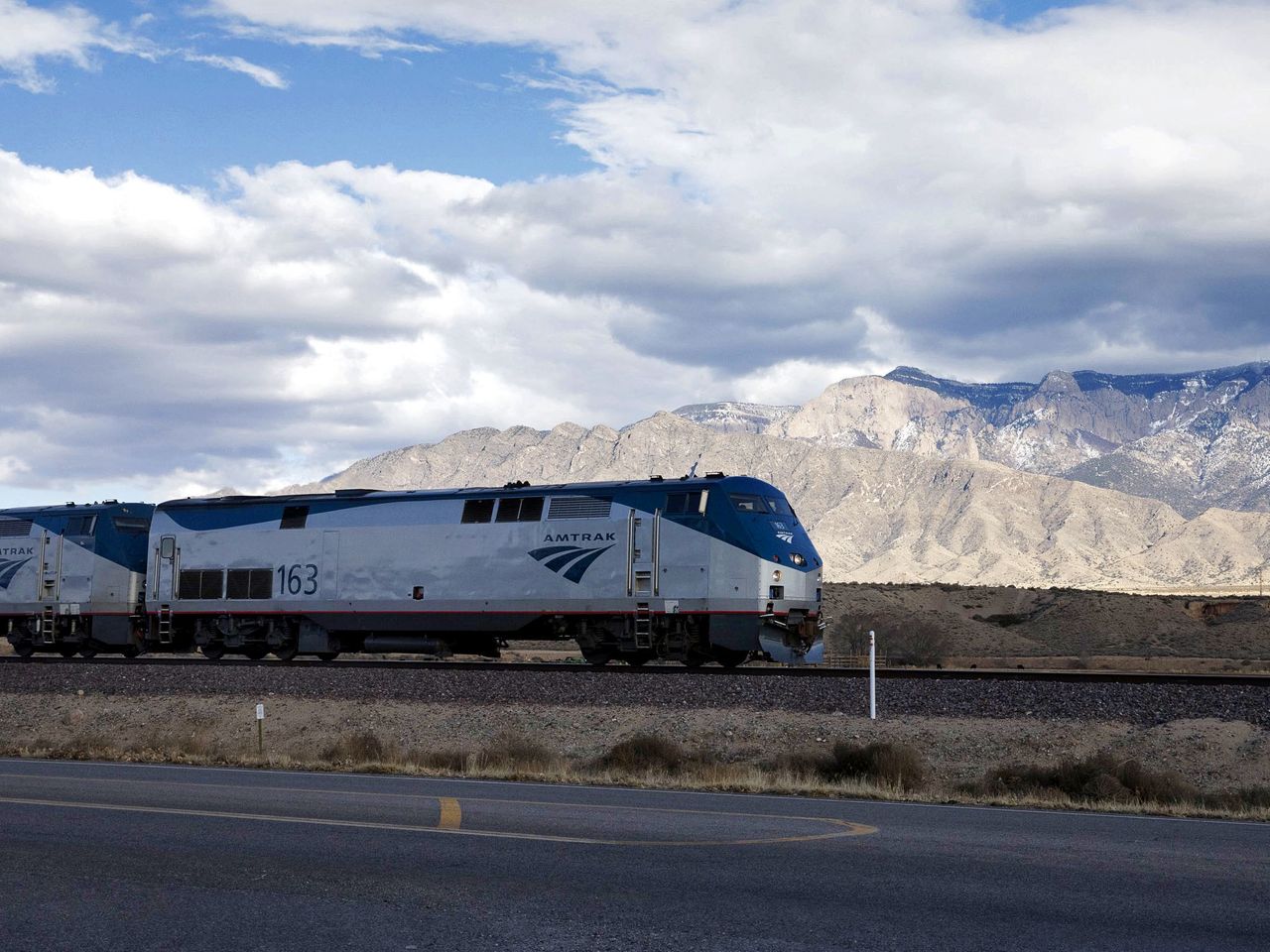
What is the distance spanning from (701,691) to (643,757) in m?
4.80

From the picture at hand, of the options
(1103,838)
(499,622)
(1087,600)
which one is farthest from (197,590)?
(1087,600)

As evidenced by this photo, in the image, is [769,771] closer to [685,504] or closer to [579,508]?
[685,504]

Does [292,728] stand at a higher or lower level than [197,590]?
lower

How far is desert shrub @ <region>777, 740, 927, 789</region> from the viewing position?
18.1 metres

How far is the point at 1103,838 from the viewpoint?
12.0 meters

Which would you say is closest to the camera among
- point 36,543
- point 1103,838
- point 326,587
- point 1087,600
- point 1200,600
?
Result: point 1103,838

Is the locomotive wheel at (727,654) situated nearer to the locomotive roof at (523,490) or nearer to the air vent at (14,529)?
the locomotive roof at (523,490)

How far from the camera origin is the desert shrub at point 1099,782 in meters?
16.7

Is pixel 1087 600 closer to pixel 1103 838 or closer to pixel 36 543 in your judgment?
pixel 36 543

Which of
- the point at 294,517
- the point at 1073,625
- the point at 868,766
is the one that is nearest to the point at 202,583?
the point at 294,517

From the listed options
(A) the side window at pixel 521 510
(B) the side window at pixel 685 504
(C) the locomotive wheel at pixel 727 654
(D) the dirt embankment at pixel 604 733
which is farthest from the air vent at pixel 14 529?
(C) the locomotive wheel at pixel 727 654

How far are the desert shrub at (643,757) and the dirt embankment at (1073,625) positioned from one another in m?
32.6

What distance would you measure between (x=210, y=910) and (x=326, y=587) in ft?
83.9

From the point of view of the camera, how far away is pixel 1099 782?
16.8m
